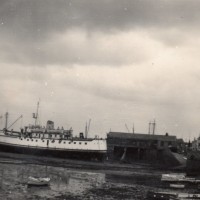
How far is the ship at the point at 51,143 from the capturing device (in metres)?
74.6

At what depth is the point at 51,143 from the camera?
251 ft

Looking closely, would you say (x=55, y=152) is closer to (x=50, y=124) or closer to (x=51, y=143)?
(x=51, y=143)

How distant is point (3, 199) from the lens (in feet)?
106

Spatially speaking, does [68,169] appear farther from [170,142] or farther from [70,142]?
[170,142]

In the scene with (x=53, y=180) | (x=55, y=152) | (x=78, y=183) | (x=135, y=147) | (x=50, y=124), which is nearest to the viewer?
(x=78, y=183)

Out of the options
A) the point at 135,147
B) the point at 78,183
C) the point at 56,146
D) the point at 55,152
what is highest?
the point at 135,147

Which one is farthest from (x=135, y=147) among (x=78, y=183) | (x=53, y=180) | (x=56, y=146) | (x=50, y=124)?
(x=53, y=180)

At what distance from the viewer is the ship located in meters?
74.6

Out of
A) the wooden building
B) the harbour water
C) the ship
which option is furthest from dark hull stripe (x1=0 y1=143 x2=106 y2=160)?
the harbour water

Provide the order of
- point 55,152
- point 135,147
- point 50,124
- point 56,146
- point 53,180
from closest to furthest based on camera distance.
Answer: point 53,180 < point 56,146 < point 55,152 < point 135,147 < point 50,124

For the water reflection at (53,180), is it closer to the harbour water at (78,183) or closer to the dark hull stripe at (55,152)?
the harbour water at (78,183)

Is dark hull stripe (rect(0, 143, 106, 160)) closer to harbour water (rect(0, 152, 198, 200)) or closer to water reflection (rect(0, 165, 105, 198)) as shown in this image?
harbour water (rect(0, 152, 198, 200))

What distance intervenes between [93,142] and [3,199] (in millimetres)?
42634

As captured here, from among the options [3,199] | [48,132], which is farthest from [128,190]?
[48,132]
